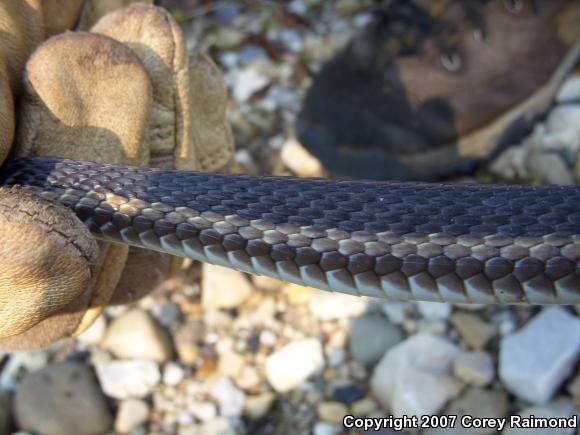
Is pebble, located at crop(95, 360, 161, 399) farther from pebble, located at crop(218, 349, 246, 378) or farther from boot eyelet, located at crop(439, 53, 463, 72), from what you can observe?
boot eyelet, located at crop(439, 53, 463, 72)

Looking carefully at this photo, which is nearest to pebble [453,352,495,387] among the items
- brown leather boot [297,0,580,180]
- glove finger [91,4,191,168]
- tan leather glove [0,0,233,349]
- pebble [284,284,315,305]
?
pebble [284,284,315,305]

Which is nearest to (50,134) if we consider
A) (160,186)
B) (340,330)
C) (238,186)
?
(160,186)

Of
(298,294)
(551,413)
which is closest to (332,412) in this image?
(298,294)

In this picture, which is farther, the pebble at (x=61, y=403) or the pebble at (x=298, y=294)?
the pebble at (x=298, y=294)

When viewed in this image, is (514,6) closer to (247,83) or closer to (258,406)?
(247,83)

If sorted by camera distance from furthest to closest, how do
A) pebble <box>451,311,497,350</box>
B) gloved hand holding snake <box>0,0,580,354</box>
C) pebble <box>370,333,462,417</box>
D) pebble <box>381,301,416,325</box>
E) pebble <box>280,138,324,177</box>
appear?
pebble <box>280,138,324,177</box>, pebble <box>381,301,416,325</box>, pebble <box>451,311,497,350</box>, pebble <box>370,333,462,417</box>, gloved hand holding snake <box>0,0,580,354</box>

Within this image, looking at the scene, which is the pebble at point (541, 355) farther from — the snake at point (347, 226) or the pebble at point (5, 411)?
the pebble at point (5, 411)

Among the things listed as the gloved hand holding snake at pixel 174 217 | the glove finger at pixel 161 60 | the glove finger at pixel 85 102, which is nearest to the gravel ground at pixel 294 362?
the gloved hand holding snake at pixel 174 217
